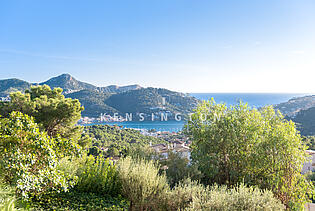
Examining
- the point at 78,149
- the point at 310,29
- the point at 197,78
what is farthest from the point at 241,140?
the point at 197,78

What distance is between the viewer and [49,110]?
858cm

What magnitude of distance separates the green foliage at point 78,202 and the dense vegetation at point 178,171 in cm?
1

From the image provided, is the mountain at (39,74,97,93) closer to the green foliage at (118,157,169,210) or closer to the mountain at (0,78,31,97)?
the mountain at (0,78,31,97)

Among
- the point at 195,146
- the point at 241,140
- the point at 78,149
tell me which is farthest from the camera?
the point at 195,146

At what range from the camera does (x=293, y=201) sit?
12.1 feet

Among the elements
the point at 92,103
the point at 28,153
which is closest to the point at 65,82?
the point at 92,103

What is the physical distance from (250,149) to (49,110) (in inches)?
318

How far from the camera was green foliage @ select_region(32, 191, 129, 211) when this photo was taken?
8.75 feet

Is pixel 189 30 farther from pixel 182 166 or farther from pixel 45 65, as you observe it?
pixel 45 65

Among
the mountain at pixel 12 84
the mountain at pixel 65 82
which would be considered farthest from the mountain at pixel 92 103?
the mountain at pixel 12 84

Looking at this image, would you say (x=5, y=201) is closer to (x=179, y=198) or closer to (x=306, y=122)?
(x=179, y=198)

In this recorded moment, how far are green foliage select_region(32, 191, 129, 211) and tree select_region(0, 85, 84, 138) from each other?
5458mm

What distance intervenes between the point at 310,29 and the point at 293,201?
9.65 metres

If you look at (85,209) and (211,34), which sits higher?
(211,34)
